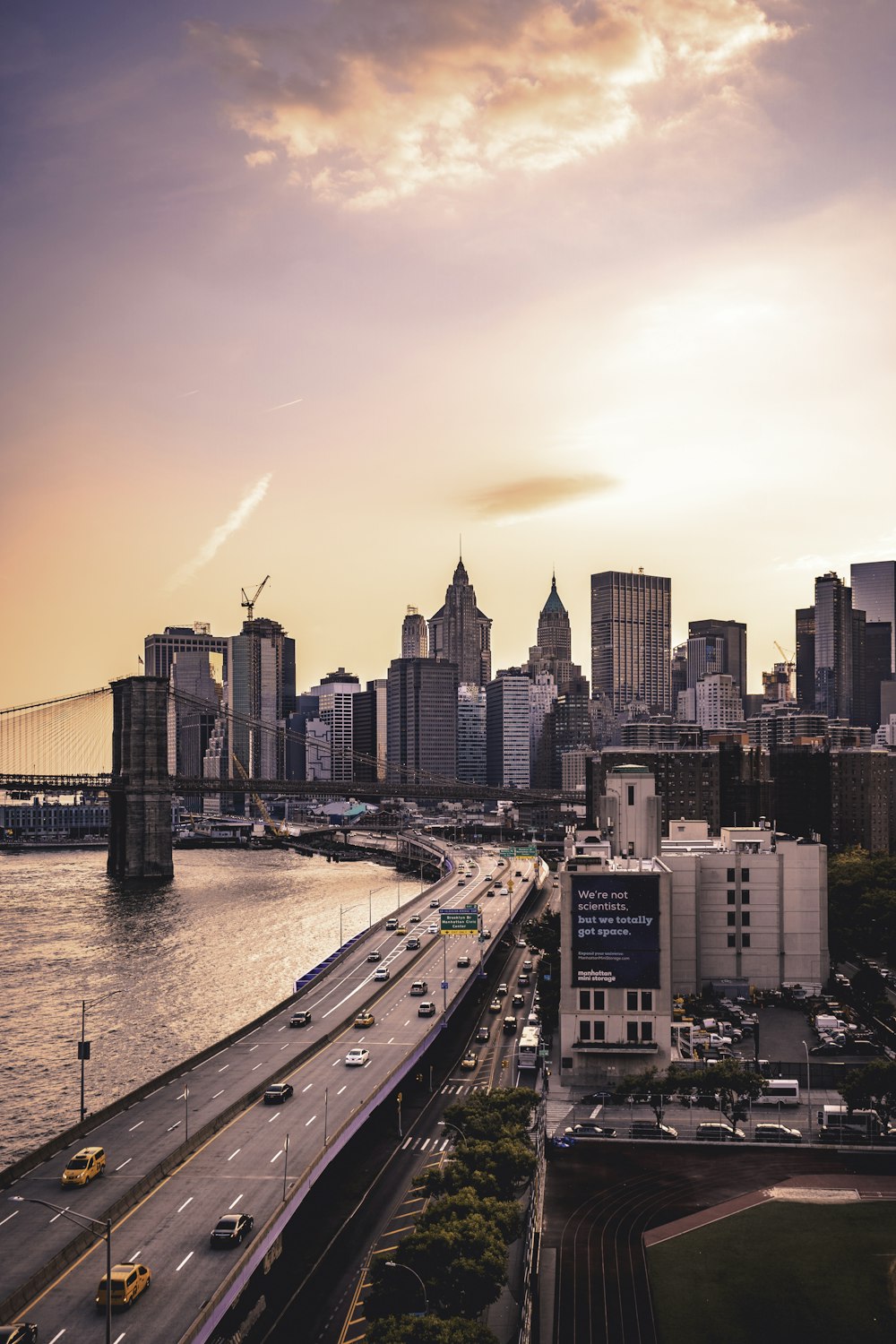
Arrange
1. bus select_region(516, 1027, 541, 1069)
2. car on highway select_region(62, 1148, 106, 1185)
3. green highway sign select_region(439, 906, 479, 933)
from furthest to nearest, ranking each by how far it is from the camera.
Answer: green highway sign select_region(439, 906, 479, 933)
bus select_region(516, 1027, 541, 1069)
car on highway select_region(62, 1148, 106, 1185)

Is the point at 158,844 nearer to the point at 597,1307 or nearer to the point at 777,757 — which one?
the point at 777,757

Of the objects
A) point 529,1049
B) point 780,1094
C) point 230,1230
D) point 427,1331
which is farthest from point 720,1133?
point 230,1230

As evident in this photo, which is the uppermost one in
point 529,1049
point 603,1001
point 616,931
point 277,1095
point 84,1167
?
point 616,931

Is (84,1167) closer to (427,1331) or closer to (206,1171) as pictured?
(206,1171)

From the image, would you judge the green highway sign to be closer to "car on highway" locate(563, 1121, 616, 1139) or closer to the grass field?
"car on highway" locate(563, 1121, 616, 1139)

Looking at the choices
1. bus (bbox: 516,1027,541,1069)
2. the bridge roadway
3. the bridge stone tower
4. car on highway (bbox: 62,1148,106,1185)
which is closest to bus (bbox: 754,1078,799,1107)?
bus (bbox: 516,1027,541,1069)

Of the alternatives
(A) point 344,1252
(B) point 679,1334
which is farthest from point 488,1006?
(B) point 679,1334
